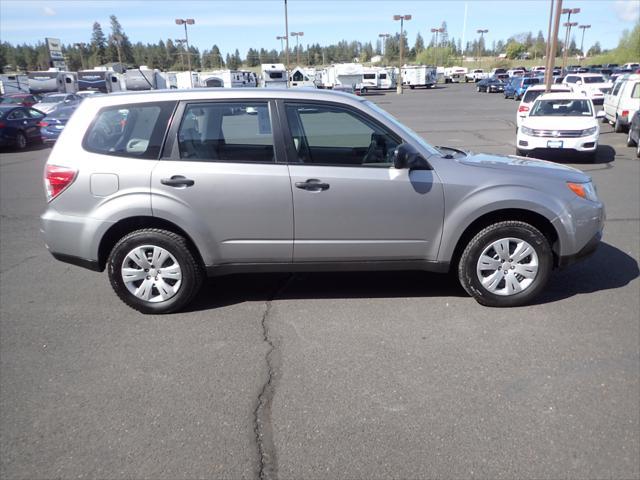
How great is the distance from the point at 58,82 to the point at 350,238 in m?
45.1

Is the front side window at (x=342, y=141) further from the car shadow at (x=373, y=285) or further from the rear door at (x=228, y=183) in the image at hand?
the car shadow at (x=373, y=285)

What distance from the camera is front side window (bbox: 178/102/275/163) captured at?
4457mm

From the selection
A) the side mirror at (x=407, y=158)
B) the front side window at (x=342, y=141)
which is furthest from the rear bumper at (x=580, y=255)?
the front side window at (x=342, y=141)

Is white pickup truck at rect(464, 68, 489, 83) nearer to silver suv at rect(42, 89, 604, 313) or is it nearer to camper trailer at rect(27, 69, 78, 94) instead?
camper trailer at rect(27, 69, 78, 94)

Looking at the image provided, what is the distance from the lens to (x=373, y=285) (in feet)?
17.3

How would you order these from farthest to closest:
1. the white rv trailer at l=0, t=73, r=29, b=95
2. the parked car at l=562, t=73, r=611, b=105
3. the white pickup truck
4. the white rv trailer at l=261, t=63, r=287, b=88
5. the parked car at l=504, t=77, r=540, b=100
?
1. the white pickup truck
2. the white rv trailer at l=261, t=63, r=287, b=88
3. the white rv trailer at l=0, t=73, r=29, b=95
4. the parked car at l=504, t=77, r=540, b=100
5. the parked car at l=562, t=73, r=611, b=105

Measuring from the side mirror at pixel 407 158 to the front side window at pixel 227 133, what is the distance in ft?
3.38

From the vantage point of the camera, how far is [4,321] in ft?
15.1

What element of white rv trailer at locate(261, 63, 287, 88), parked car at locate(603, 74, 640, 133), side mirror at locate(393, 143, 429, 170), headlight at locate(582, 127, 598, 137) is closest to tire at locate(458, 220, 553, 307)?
side mirror at locate(393, 143, 429, 170)

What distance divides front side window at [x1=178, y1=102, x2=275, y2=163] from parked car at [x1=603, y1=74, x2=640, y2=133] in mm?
16686

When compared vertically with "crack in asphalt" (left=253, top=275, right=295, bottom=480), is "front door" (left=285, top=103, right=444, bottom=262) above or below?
above

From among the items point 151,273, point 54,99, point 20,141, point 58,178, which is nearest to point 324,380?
point 151,273

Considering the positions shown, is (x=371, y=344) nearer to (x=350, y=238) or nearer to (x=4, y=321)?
(x=350, y=238)

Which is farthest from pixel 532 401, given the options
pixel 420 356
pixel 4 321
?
pixel 4 321
